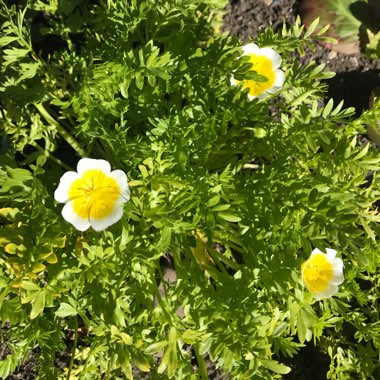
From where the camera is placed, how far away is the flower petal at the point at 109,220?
1504 mm

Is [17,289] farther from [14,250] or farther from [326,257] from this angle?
[326,257]

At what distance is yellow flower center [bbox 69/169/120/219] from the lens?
1555 mm

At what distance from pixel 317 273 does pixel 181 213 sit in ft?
1.41

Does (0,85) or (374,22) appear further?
(374,22)

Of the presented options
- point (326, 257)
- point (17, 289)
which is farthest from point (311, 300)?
point (17, 289)

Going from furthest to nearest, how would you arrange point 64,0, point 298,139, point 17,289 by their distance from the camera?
point 64,0
point 298,139
point 17,289

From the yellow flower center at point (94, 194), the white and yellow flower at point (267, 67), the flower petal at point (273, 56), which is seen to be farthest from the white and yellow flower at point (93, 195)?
the flower petal at point (273, 56)

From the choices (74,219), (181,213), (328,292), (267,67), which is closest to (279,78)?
(267,67)

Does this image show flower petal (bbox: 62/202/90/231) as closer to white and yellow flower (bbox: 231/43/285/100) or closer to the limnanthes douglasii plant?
the limnanthes douglasii plant

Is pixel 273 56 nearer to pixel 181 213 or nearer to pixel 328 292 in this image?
pixel 181 213

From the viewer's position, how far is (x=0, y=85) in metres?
1.98

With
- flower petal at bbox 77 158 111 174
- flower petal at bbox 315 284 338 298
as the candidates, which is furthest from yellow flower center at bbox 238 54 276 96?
flower petal at bbox 315 284 338 298

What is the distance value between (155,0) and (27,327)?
1090 millimetres

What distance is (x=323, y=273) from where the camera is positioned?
1614mm
